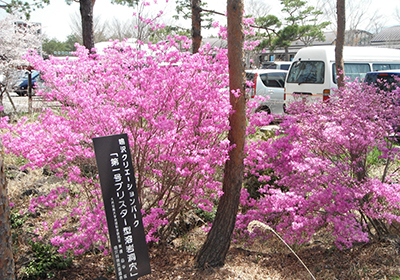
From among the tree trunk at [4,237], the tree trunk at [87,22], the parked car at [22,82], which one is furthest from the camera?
the parked car at [22,82]

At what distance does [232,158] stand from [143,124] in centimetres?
94

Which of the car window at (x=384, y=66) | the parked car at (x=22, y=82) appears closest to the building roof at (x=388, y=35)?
the car window at (x=384, y=66)

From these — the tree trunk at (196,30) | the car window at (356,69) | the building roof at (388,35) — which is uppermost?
the building roof at (388,35)

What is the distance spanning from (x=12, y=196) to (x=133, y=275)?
3428 millimetres

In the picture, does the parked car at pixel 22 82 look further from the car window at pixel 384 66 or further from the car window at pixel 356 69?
the car window at pixel 384 66

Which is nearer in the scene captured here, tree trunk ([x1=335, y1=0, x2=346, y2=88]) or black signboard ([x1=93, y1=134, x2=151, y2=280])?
black signboard ([x1=93, y1=134, x2=151, y2=280])

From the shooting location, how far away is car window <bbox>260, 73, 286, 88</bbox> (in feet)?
37.1

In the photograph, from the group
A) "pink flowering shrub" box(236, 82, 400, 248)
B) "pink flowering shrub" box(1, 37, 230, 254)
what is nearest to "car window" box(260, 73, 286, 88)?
"pink flowering shrub" box(236, 82, 400, 248)

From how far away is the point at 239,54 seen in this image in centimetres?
333

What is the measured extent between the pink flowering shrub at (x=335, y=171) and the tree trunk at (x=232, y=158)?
0.39 m

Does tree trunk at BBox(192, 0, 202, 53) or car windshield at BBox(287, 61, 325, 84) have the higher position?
tree trunk at BBox(192, 0, 202, 53)


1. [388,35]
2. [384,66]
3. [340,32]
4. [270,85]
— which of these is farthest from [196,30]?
[388,35]

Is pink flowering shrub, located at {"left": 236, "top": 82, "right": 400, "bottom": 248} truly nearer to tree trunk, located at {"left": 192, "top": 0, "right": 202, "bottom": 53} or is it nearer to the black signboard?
the black signboard

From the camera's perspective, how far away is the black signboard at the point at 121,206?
2.39m
